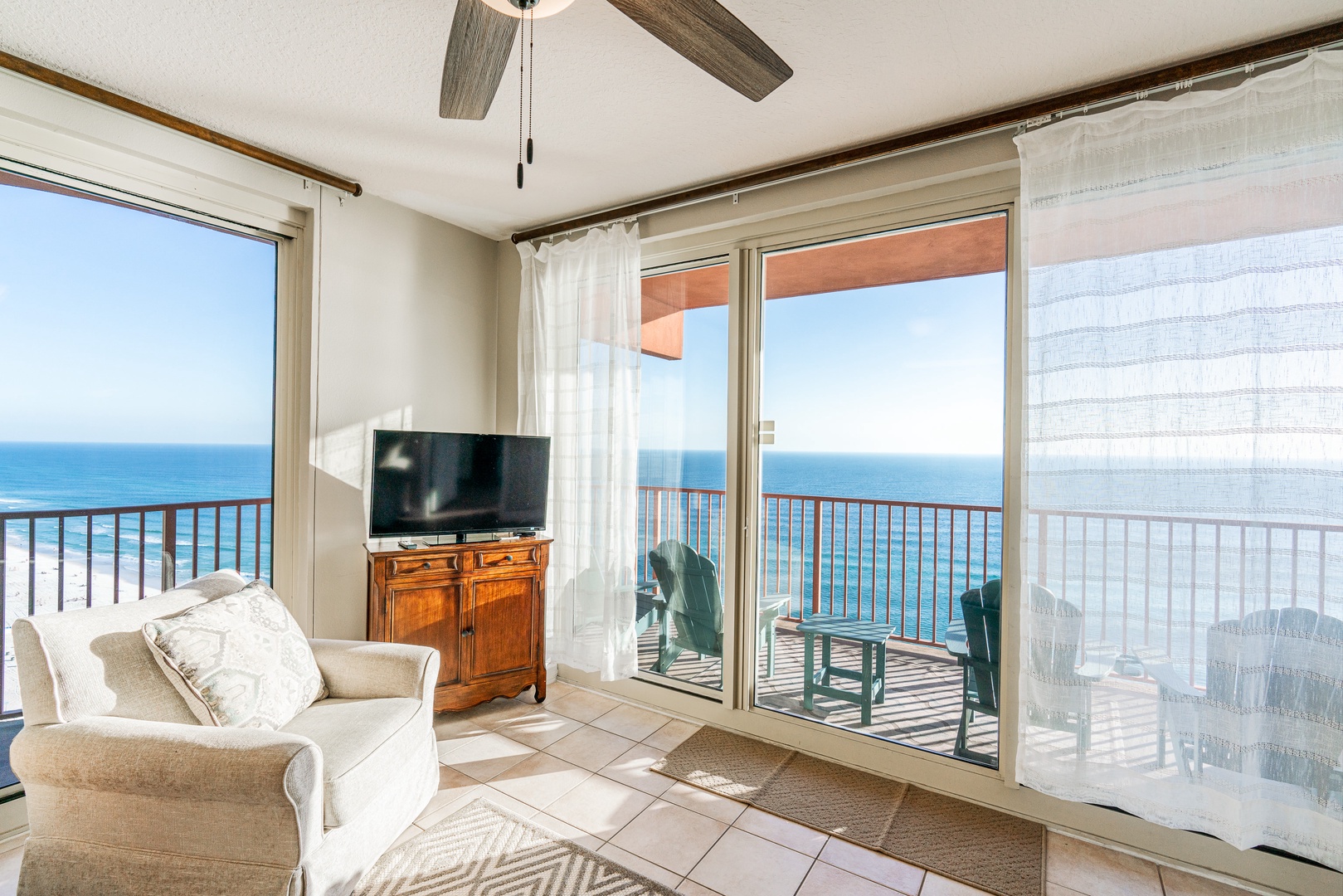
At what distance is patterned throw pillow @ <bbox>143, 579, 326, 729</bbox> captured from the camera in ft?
5.90

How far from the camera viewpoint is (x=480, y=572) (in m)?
3.10

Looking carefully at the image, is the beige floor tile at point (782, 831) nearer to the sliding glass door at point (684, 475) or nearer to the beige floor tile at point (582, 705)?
the sliding glass door at point (684, 475)

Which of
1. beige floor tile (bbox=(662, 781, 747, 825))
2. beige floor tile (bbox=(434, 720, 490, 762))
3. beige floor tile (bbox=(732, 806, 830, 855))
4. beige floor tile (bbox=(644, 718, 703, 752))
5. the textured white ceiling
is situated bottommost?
beige floor tile (bbox=(732, 806, 830, 855))

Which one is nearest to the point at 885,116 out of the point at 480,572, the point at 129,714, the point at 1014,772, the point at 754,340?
the point at 754,340

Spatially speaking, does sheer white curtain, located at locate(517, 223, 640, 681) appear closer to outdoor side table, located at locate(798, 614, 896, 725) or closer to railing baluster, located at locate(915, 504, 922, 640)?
outdoor side table, located at locate(798, 614, 896, 725)

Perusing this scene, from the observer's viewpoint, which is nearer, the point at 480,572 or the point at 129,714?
the point at 129,714

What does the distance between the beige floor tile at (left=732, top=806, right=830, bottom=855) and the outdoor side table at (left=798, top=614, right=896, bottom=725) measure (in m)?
0.62

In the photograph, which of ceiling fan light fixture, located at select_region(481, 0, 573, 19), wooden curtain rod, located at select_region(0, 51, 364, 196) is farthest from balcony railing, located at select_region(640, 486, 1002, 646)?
wooden curtain rod, located at select_region(0, 51, 364, 196)

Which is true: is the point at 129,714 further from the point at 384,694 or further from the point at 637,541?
the point at 637,541

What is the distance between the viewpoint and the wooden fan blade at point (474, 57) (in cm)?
141

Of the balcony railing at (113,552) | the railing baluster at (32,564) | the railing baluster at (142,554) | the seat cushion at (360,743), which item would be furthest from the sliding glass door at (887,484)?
the railing baluster at (32,564)

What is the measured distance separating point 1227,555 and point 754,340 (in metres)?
1.89

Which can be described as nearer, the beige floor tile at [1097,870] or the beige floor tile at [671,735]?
the beige floor tile at [1097,870]

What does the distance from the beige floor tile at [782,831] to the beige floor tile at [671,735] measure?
0.59 m
